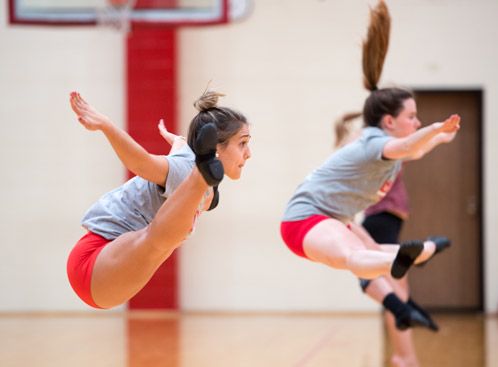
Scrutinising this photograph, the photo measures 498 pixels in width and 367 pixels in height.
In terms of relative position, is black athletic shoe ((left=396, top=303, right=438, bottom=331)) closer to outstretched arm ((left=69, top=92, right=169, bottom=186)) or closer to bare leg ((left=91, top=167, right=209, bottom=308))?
bare leg ((left=91, top=167, right=209, bottom=308))

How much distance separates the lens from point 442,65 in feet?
23.6

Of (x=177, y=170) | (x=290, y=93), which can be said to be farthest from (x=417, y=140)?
(x=290, y=93)

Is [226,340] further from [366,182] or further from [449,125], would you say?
[449,125]

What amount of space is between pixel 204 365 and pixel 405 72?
13.8ft

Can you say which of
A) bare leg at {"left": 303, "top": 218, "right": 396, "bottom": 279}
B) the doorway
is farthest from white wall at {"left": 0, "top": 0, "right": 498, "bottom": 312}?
bare leg at {"left": 303, "top": 218, "right": 396, "bottom": 279}

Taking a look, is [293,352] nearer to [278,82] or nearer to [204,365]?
[204,365]

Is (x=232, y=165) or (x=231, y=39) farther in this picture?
(x=231, y=39)

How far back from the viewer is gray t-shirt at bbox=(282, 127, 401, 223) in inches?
135

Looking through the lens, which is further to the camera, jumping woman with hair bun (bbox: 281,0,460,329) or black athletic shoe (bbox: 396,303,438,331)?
black athletic shoe (bbox: 396,303,438,331)

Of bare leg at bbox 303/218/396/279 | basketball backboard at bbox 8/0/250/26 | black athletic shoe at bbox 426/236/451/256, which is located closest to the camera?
bare leg at bbox 303/218/396/279

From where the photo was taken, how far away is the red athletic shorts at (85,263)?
2584 mm

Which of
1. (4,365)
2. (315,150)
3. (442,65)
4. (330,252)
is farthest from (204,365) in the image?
(442,65)

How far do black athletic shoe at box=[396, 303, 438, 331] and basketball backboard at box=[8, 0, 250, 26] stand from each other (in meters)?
3.29

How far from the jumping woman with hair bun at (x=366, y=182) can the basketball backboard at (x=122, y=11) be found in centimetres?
252
